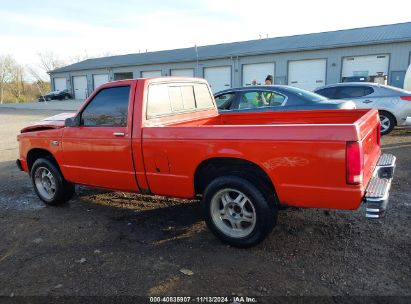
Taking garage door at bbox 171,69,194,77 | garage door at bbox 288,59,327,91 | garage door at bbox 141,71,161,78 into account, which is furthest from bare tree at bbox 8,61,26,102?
garage door at bbox 288,59,327,91

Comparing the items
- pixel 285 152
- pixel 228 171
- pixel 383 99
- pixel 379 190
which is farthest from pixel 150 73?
pixel 379 190

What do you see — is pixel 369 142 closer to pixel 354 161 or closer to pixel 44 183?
pixel 354 161

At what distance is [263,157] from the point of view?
10.8ft

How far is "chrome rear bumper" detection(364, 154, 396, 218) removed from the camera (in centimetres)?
303

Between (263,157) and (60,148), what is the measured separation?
10.2ft

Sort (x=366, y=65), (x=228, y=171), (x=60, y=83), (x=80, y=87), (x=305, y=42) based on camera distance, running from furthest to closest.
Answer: (x=60, y=83) < (x=80, y=87) < (x=305, y=42) < (x=366, y=65) < (x=228, y=171)

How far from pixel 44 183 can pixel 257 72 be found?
23.5 m

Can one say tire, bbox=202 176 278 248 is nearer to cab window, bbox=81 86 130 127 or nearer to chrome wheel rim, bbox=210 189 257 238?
chrome wheel rim, bbox=210 189 257 238

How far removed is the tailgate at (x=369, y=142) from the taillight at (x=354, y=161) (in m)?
0.14

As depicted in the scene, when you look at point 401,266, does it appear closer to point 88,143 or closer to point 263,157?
point 263,157

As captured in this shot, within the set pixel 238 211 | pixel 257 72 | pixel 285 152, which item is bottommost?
pixel 238 211

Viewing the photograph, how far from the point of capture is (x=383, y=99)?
960 cm

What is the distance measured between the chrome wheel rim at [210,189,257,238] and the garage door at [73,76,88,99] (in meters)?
40.0

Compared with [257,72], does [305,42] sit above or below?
above
